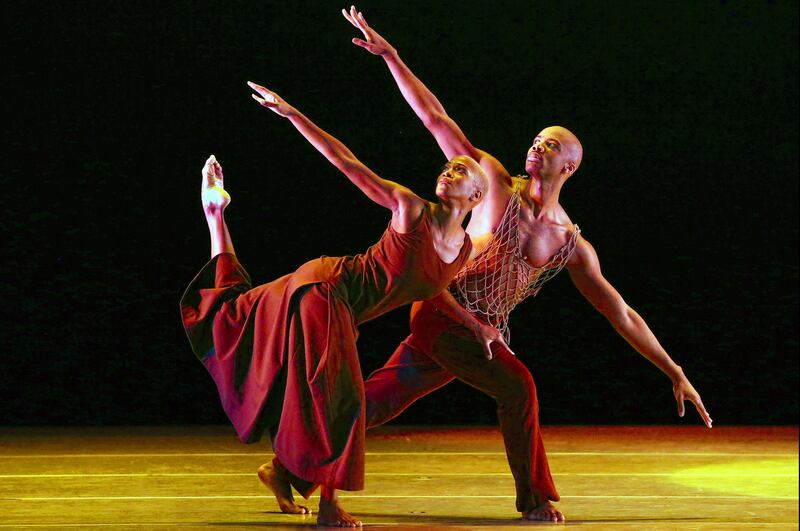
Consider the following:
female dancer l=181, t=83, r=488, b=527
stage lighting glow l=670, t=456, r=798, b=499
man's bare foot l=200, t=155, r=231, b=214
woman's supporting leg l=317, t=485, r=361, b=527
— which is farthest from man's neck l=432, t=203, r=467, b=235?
stage lighting glow l=670, t=456, r=798, b=499

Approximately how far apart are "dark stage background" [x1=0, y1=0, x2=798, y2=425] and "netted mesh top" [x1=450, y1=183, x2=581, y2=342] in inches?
82.0

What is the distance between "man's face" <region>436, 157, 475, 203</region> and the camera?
343 cm

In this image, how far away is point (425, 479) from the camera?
14.4 ft

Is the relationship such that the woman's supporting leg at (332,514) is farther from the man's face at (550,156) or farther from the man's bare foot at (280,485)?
the man's face at (550,156)

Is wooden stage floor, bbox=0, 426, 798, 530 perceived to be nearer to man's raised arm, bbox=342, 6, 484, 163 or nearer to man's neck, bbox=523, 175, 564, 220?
man's neck, bbox=523, 175, 564, 220

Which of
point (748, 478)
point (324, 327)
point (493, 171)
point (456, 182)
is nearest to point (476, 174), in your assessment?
point (456, 182)

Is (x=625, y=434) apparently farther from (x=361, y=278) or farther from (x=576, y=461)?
(x=361, y=278)

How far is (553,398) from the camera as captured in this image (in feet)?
20.3

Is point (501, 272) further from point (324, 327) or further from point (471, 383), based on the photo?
point (324, 327)

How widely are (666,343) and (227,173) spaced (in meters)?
2.29

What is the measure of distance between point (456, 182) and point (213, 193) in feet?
2.57

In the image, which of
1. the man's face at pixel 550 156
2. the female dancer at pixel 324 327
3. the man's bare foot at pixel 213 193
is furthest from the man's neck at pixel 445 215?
the man's bare foot at pixel 213 193

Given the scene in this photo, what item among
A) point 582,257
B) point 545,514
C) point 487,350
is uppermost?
point 582,257

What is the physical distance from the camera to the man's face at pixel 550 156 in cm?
375
